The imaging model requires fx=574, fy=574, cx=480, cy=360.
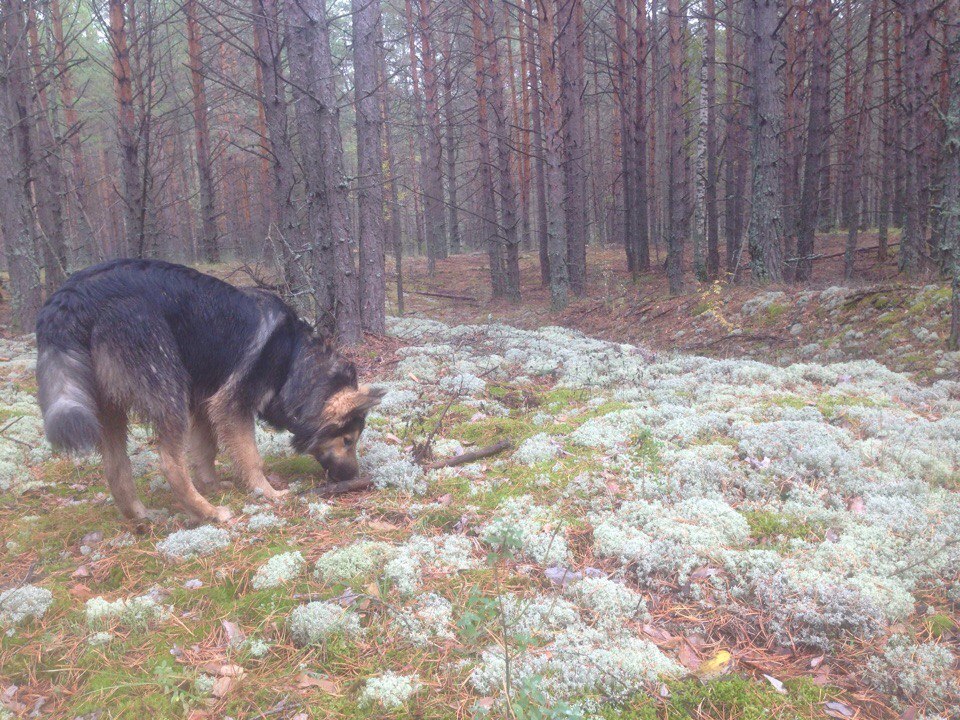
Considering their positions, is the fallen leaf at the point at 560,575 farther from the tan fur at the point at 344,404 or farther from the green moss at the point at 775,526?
the tan fur at the point at 344,404

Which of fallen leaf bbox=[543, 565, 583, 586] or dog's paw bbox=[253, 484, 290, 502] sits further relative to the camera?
dog's paw bbox=[253, 484, 290, 502]

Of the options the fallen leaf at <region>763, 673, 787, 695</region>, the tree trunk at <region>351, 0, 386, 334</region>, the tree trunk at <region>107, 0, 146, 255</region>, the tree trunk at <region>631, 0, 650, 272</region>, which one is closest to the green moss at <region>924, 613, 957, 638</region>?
the fallen leaf at <region>763, 673, 787, 695</region>

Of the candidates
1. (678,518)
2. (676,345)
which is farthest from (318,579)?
(676,345)

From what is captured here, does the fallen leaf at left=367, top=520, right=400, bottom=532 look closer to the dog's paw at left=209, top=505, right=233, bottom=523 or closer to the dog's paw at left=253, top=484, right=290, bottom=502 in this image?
the dog's paw at left=253, top=484, right=290, bottom=502

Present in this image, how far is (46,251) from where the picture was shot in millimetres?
15766

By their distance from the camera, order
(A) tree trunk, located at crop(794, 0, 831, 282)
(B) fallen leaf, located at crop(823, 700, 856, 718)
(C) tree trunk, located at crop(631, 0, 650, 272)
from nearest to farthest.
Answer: (B) fallen leaf, located at crop(823, 700, 856, 718)
(A) tree trunk, located at crop(794, 0, 831, 282)
(C) tree trunk, located at crop(631, 0, 650, 272)

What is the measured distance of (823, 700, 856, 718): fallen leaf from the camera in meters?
2.28

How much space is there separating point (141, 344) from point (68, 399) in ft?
2.03

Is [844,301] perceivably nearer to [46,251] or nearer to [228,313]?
[228,313]

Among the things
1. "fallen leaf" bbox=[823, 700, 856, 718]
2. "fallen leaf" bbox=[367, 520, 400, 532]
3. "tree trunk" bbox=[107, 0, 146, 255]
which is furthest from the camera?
"tree trunk" bbox=[107, 0, 146, 255]

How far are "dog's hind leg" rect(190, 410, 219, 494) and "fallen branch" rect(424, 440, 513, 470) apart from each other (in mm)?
1753

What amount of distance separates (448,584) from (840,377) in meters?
5.76

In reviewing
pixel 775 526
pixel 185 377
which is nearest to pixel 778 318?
pixel 775 526

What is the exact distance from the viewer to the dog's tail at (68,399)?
119 inches
